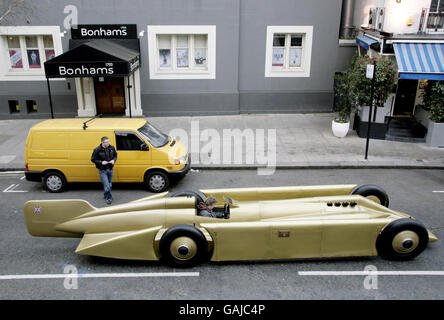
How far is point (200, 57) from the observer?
17344 millimetres

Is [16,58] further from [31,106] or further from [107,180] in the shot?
[107,180]

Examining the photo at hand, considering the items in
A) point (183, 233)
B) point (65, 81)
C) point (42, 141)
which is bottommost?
point (183, 233)

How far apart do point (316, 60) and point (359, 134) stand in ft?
13.8

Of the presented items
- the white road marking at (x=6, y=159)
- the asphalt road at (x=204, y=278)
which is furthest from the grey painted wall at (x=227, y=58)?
the asphalt road at (x=204, y=278)

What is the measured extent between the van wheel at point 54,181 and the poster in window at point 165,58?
820 cm

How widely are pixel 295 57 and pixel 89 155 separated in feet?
35.0

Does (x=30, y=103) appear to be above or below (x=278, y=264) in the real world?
above

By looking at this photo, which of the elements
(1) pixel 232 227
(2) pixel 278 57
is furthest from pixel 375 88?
(1) pixel 232 227

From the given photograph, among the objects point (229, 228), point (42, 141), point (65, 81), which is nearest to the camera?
point (229, 228)

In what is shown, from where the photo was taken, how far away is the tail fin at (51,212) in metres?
7.22

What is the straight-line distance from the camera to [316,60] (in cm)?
1755

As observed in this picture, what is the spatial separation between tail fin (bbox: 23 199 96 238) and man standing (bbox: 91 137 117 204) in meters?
2.35

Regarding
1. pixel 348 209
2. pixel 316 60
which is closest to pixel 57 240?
pixel 348 209

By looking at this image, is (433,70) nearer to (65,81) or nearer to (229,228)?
(229,228)
